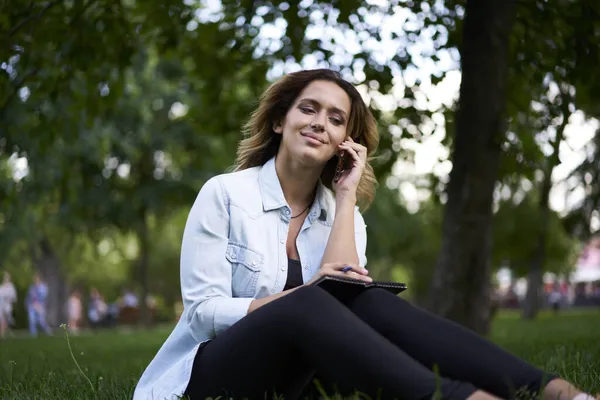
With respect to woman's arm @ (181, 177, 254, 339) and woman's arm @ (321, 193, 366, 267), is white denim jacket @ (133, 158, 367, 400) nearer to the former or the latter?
woman's arm @ (181, 177, 254, 339)

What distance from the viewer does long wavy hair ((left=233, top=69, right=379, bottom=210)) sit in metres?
4.01

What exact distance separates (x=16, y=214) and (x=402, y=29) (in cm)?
1205

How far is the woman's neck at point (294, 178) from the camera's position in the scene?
12.9 ft

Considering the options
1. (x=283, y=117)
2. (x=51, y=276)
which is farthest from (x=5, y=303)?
(x=283, y=117)

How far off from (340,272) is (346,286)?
62mm

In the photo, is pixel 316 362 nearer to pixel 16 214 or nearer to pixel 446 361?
pixel 446 361

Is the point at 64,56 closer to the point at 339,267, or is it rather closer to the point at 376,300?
the point at 339,267

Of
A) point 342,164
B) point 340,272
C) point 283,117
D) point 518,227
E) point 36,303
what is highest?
point 283,117

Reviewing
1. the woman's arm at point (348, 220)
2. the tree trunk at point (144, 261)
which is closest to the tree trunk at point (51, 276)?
the tree trunk at point (144, 261)

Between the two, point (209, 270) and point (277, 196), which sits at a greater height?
point (277, 196)

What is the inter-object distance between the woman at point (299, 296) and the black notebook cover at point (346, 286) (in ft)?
0.13

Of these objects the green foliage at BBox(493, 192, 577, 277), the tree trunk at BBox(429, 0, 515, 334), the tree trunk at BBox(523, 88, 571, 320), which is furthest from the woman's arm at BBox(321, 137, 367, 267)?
the green foliage at BBox(493, 192, 577, 277)

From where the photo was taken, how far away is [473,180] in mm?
8055

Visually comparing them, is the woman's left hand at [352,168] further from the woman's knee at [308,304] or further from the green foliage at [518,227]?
the green foliage at [518,227]
